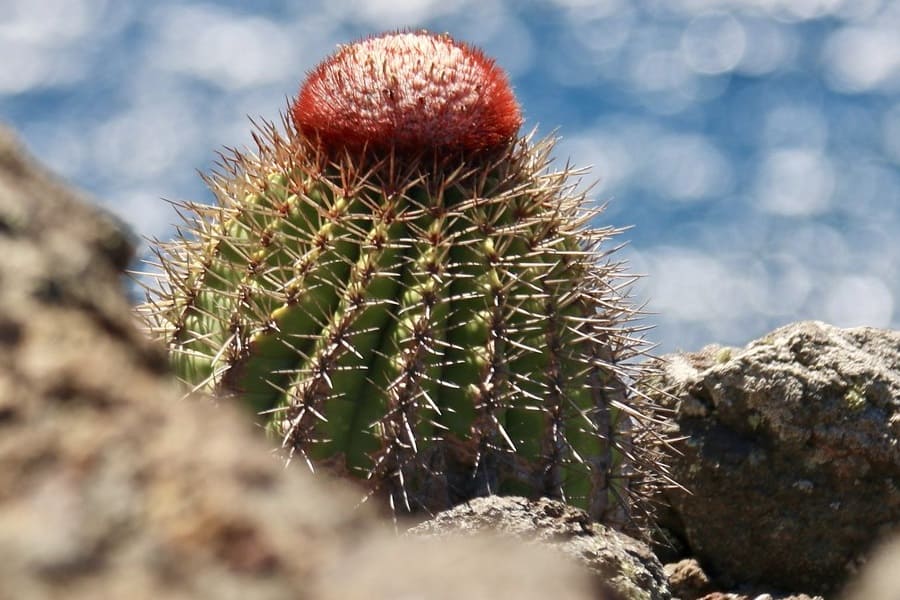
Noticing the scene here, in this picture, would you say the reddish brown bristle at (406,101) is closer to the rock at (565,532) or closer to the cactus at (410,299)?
the cactus at (410,299)

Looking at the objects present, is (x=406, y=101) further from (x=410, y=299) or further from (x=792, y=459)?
(x=792, y=459)

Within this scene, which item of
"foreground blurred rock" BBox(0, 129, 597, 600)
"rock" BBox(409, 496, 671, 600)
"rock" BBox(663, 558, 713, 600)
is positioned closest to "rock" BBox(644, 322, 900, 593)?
"rock" BBox(663, 558, 713, 600)

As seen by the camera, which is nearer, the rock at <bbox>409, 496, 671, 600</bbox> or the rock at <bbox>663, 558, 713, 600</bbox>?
the rock at <bbox>409, 496, 671, 600</bbox>

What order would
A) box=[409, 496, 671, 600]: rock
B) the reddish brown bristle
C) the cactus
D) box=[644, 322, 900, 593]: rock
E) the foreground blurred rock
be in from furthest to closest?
box=[644, 322, 900, 593]: rock
the reddish brown bristle
the cactus
box=[409, 496, 671, 600]: rock
the foreground blurred rock

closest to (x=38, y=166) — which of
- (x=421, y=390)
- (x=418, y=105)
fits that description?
(x=421, y=390)

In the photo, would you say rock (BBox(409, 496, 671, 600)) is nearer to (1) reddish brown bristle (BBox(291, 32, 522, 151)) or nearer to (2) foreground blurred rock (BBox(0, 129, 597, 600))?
(1) reddish brown bristle (BBox(291, 32, 522, 151))

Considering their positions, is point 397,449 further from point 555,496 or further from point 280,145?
point 280,145

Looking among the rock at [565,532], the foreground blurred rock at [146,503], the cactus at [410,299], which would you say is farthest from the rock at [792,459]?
the foreground blurred rock at [146,503]

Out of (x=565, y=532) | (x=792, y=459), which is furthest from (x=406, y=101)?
(x=792, y=459)
